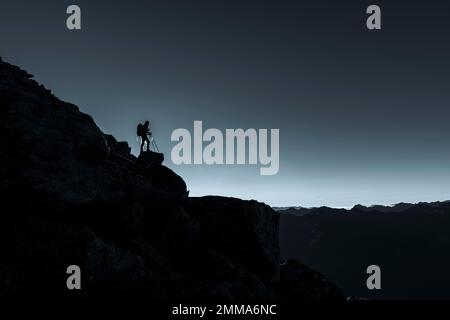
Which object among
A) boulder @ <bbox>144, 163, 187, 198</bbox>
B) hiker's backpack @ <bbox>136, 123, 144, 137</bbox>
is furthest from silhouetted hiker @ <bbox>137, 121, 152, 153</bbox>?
boulder @ <bbox>144, 163, 187, 198</bbox>

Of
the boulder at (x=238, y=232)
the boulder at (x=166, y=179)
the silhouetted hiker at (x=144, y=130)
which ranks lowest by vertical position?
the boulder at (x=238, y=232)

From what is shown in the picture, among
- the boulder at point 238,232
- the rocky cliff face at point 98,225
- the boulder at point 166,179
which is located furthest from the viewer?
the boulder at point 166,179

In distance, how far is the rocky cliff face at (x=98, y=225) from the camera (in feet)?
67.1

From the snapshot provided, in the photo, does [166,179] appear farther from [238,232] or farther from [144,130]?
[238,232]

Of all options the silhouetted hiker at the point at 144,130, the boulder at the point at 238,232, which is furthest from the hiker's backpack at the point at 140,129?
the boulder at the point at 238,232

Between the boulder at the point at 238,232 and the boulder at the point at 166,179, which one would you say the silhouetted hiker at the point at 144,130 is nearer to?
the boulder at the point at 166,179

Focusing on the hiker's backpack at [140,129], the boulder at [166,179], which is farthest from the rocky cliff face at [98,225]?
the hiker's backpack at [140,129]

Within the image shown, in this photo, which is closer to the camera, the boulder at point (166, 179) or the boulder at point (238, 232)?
the boulder at point (238, 232)

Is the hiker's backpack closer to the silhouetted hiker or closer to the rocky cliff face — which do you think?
the silhouetted hiker

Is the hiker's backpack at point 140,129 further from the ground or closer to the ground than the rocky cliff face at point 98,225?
further from the ground

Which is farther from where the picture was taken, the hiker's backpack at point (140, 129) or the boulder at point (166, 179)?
the hiker's backpack at point (140, 129)

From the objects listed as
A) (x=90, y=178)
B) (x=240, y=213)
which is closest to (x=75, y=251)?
(x=90, y=178)

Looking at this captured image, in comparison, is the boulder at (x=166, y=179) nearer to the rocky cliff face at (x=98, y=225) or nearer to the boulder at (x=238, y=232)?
the rocky cliff face at (x=98, y=225)

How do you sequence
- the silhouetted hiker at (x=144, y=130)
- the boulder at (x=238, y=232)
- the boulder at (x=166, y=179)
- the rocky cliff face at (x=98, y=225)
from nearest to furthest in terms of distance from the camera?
1. the rocky cliff face at (x=98, y=225)
2. the boulder at (x=238, y=232)
3. the boulder at (x=166, y=179)
4. the silhouetted hiker at (x=144, y=130)
